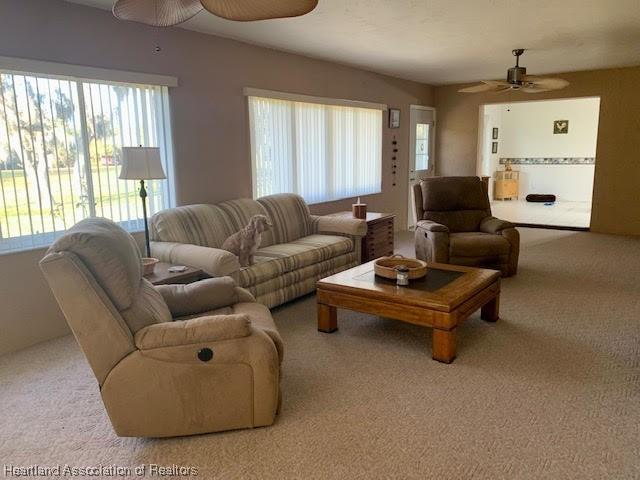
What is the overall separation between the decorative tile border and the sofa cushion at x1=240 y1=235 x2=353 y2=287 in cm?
794

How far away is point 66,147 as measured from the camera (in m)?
3.24

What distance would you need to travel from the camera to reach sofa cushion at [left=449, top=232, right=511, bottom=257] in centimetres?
439

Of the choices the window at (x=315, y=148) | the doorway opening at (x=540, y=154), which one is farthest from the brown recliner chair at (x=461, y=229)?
the doorway opening at (x=540, y=154)

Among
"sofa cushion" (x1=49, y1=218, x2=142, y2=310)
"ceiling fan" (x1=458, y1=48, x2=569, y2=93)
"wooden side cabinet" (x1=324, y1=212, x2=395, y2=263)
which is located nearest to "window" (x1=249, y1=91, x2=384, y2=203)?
"wooden side cabinet" (x1=324, y1=212, x2=395, y2=263)

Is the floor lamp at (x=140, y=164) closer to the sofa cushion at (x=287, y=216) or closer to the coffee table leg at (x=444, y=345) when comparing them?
the sofa cushion at (x=287, y=216)

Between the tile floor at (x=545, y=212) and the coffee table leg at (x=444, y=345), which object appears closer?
the coffee table leg at (x=444, y=345)

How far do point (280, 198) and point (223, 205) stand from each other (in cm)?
66

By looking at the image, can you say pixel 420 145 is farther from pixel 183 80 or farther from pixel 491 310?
pixel 491 310

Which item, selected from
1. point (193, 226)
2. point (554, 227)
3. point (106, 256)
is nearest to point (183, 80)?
point (193, 226)

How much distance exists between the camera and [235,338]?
6.61ft

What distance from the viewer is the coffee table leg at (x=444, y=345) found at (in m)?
2.72

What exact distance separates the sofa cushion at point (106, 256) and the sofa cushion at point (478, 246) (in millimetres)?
3133

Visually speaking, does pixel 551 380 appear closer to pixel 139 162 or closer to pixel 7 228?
pixel 139 162

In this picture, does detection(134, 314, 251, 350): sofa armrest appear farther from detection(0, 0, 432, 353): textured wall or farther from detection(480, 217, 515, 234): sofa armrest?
detection(480, 217, 515, 234): sofa armrest
